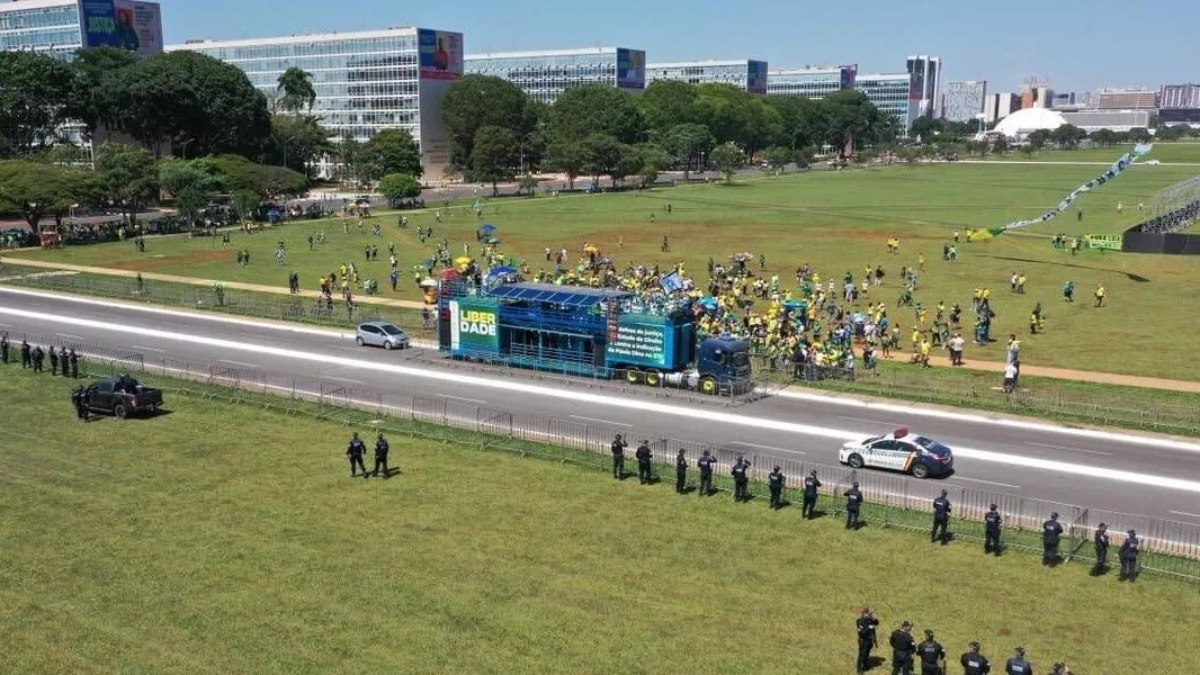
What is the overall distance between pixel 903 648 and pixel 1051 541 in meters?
7.50

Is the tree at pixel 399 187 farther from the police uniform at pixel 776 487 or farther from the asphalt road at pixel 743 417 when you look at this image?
the police uniform at pixel 776 487

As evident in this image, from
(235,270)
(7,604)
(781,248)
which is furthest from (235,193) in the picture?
(7,604)

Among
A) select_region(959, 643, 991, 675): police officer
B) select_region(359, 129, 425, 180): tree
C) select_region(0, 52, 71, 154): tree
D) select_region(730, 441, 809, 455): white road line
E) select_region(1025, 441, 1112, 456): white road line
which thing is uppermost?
select_region(0, 52, 71, 154): tree

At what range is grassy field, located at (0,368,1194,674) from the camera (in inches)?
787

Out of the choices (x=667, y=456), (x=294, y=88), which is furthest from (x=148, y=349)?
(x=294, y=88)

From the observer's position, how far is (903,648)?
737 inches

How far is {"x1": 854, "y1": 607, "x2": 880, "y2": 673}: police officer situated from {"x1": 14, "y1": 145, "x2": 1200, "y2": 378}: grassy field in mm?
31242

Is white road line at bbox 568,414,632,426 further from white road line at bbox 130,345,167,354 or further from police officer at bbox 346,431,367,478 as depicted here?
white road line at bbox 130,345,167,354

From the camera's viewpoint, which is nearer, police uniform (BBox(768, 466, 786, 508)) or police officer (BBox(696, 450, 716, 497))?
police uniform (BBox(768, 466, 786, 508))

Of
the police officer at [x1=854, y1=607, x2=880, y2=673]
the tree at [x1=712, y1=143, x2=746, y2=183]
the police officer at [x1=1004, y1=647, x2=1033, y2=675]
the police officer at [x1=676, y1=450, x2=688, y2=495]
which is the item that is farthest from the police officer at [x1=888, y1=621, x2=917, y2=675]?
the tree at [x1=712, y1=143, x2=746, y2=183]

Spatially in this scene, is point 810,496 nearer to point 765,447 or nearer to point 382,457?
point 765,447

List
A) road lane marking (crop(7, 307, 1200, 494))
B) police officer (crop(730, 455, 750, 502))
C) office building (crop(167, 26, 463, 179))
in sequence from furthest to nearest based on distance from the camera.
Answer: office building (crop(167, 26, 463, 179)) < road lane marking (crop(7, 307, 1200, 494)) < police officer (crop(730, 455, 750, 502))

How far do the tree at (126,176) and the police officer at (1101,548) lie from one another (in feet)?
296

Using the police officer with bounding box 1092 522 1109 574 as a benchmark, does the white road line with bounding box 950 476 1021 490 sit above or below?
below
